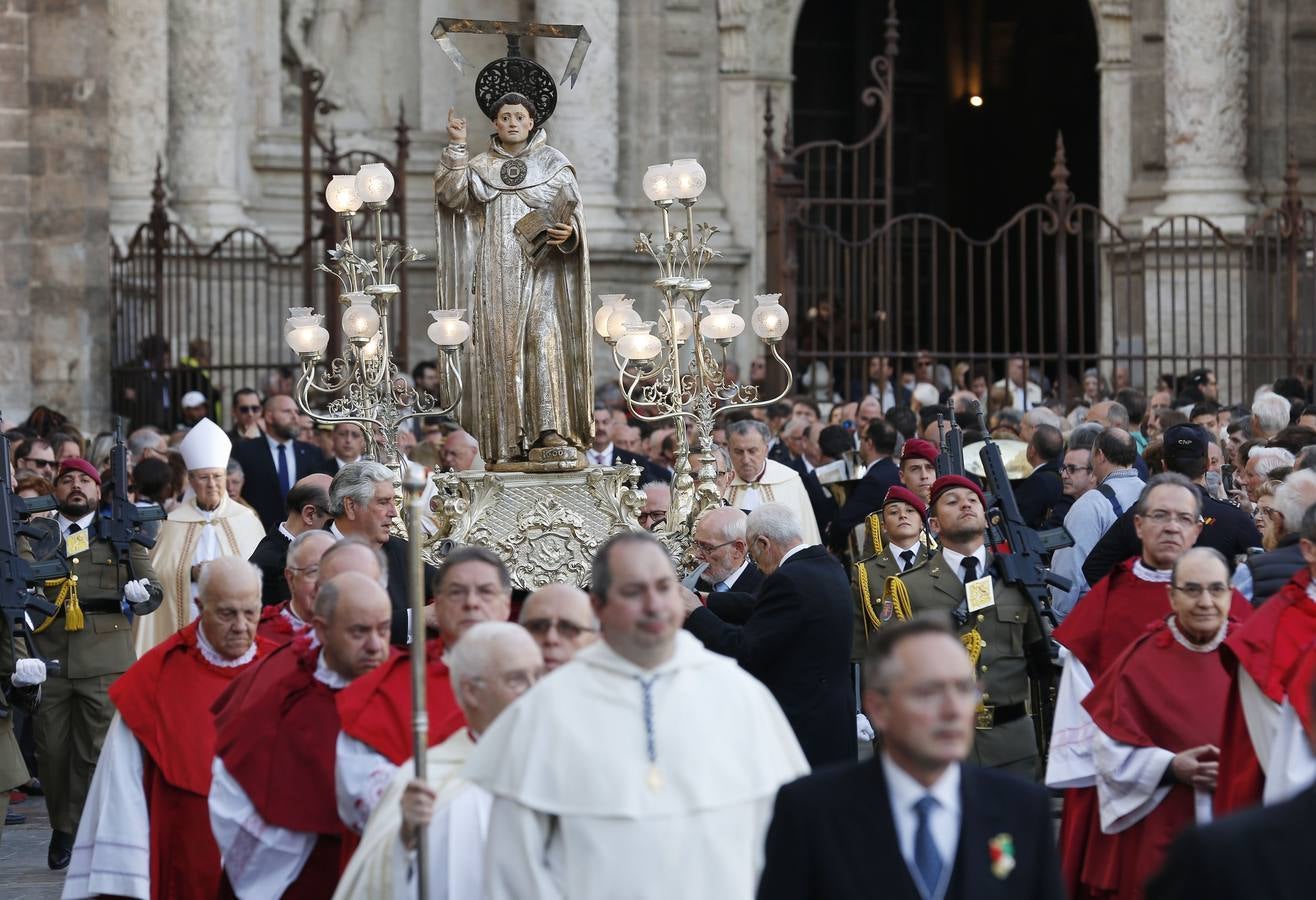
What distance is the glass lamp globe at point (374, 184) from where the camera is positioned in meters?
11.5

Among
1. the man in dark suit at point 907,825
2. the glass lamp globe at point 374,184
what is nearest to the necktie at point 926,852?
the man in dark suit at point 907,825

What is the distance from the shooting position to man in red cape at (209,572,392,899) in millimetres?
6402

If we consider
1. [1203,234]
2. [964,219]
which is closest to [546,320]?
[1203,234]

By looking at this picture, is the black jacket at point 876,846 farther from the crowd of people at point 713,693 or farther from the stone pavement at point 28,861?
the stone pavement at point 28,861

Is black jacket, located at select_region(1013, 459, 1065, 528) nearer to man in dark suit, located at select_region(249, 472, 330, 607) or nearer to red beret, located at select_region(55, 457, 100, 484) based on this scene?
man in dark suit, located at select_region(249, 472, 330, 607)

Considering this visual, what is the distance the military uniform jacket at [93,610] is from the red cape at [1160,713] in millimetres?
5083

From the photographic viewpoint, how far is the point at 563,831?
5074 mm

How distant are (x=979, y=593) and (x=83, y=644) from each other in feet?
14.0

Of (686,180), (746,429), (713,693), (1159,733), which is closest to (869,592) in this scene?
(686,180)

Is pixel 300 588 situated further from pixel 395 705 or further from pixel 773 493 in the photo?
pixel 773 493

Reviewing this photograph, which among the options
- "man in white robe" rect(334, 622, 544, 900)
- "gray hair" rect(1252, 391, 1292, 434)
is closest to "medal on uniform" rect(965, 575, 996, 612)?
"man in white robe" rect(334, 622, 544, 900)

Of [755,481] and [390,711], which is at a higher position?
[755,481]

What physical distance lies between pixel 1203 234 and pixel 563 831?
1709 cm

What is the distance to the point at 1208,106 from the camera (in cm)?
2156
